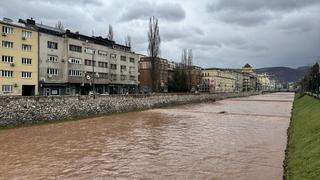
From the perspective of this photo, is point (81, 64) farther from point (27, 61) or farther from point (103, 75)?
point (27, 61)

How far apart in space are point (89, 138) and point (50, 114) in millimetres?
16112

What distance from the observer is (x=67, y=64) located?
80.6 m

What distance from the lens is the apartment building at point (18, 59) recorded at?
213 feet

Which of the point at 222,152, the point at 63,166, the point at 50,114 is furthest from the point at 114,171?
the point at 50,114

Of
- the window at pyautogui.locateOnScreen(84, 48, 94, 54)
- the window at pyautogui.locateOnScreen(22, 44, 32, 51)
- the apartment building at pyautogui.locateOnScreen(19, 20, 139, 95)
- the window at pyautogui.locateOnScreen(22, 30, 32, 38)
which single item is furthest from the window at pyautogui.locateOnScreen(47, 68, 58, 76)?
the window at pyautogui.locateOnScreen(84, 48, 94, 54)

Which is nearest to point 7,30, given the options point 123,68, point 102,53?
point 102,53

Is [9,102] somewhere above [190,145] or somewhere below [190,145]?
above

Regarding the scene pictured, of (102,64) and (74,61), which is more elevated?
(102,64)

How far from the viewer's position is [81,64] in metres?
85.6

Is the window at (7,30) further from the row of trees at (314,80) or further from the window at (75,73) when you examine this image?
the row of trees at (314,80)

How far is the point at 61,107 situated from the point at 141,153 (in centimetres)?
2801

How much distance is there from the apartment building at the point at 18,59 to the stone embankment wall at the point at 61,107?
1506 centimetres

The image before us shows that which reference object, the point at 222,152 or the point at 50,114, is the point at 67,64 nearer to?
the point at 50,114

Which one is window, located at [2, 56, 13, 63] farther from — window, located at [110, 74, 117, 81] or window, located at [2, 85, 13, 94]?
window, located at [110, 74, 117, 81]
